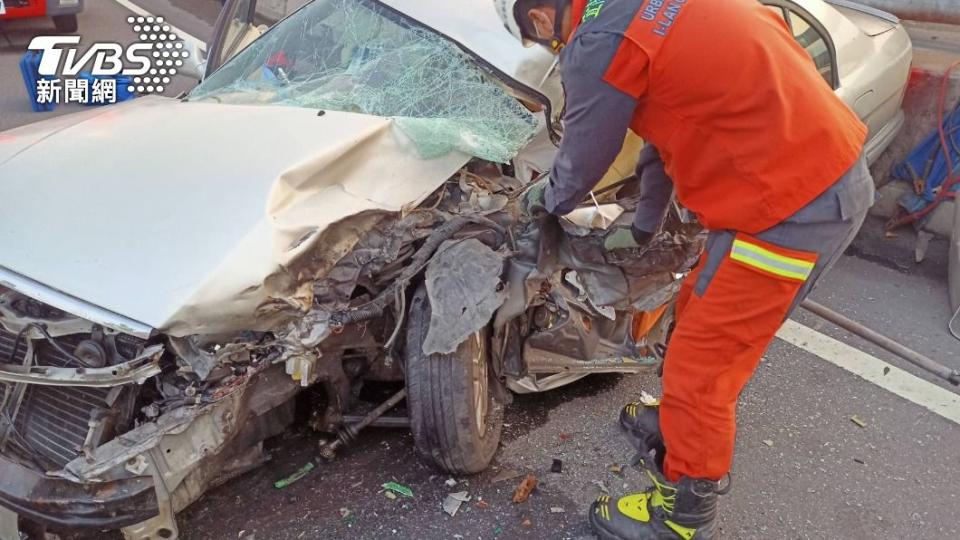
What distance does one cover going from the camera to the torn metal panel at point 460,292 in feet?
7.38

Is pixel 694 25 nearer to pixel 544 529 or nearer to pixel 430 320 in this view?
pixel 430 320

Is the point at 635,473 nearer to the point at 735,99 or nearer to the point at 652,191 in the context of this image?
the point at 652,191

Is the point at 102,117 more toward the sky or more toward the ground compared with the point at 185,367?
more toward the sky

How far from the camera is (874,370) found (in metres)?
3.17

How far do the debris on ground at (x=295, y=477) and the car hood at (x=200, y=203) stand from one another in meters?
0.70

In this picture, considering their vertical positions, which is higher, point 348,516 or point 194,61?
point 194,61

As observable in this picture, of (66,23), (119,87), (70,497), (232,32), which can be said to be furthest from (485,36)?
(66,23)

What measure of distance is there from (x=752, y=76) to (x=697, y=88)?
127 mm

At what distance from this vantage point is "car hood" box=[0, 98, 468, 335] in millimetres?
2014

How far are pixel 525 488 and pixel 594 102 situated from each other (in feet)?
4.39

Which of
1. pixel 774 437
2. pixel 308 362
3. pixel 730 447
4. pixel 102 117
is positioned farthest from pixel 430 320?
pixel 102 117

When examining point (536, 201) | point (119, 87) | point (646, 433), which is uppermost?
point (536, 201)

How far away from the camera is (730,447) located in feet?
6.73

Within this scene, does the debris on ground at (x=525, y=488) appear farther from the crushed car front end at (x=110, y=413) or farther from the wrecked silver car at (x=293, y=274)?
the crushed car front end at (x=110, y=413)
